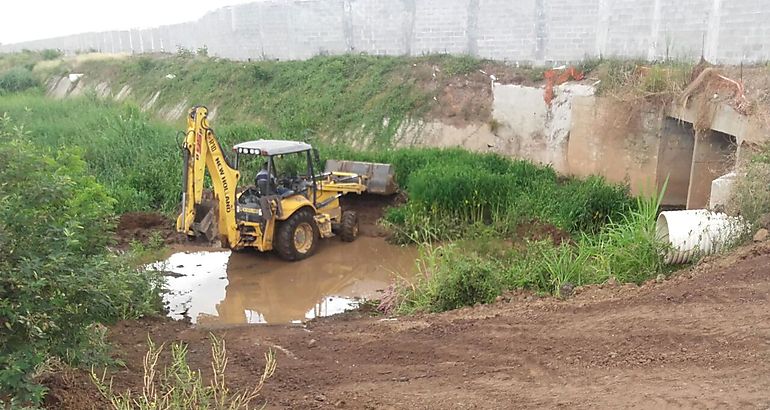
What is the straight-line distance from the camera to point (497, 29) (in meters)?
16.5

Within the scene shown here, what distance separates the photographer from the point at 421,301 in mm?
7453

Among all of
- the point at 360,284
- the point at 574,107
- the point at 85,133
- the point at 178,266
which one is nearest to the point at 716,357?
the point at 360,284

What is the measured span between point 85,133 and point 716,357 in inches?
602

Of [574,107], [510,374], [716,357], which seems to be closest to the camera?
[716,357]

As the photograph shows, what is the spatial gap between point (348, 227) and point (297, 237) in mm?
1361

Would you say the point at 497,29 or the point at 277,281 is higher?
the point at 497,29

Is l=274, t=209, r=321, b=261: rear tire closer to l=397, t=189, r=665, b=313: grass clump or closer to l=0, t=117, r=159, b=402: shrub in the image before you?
l=397, t=189, r=665, b=313: grass clump

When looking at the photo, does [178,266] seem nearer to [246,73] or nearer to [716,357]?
[716,357]

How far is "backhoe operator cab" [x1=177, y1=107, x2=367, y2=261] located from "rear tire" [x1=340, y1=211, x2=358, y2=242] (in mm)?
325

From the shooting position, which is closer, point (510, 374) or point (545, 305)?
point (510, 374)

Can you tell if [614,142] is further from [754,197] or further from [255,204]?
[255,204]

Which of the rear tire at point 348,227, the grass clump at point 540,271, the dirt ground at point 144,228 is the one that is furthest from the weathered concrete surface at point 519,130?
the dirt ground at point 144,228

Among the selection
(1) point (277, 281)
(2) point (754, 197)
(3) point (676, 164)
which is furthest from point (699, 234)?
(1) point (277, 281)

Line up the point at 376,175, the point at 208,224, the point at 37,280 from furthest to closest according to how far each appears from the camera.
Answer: the point at 376,175
the point at 208,224
the point at 37,280
